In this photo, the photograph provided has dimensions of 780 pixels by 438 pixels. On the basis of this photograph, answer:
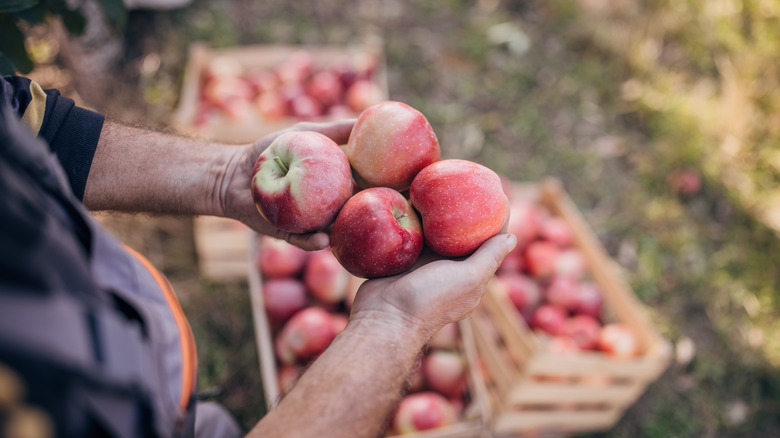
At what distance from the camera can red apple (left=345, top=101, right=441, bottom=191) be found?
56.8 inches

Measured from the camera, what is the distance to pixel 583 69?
14.8 ft

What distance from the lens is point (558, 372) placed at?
2053 mm

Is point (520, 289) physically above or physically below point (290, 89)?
below

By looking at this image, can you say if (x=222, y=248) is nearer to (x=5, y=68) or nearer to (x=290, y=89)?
(x=290, y=89)

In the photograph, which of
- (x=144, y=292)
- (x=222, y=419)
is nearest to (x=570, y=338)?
(x=222, y=419)

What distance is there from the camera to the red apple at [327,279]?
224 centimetres

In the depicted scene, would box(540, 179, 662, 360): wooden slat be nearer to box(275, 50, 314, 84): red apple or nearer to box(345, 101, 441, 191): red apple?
box(345, 101, 441, 191): red apple

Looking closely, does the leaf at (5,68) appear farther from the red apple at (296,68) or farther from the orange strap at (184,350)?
the red apple at (296,68)

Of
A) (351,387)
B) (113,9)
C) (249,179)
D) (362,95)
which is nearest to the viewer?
(351,387)

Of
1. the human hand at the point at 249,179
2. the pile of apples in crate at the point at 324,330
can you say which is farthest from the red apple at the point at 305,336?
the human hand at the point at 249,179

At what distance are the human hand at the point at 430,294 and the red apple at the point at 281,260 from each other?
3.46 feet

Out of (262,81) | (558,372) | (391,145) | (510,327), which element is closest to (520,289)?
(510,327)

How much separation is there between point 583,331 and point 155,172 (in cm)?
214

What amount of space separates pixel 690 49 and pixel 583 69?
39.3 inches
